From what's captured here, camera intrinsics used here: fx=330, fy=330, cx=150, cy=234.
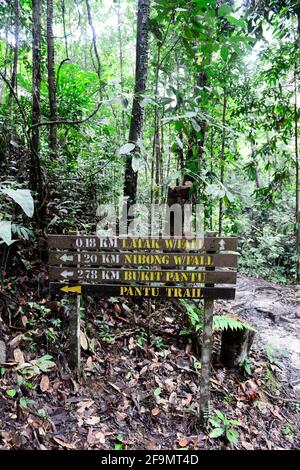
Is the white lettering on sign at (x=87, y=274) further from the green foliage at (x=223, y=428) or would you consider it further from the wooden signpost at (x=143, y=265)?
the green foliage at (x=223, y=428)

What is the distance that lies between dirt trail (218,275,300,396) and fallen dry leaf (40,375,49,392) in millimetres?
3190

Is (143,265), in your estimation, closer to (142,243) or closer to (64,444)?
(142,243)

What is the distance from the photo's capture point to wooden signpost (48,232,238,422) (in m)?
2.96

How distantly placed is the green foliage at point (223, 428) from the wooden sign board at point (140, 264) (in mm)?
1327

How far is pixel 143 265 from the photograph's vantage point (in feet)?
9.89

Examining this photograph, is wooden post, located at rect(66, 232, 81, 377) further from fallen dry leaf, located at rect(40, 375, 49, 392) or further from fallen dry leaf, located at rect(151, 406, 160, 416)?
fallen dry leaf, located at rect(151, 406, 160, 416)

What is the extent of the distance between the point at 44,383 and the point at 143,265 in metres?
1.44

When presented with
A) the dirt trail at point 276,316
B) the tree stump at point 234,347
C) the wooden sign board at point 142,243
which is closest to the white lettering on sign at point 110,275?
the wooden sign board at point 142,243

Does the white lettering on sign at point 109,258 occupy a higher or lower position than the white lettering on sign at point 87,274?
higher

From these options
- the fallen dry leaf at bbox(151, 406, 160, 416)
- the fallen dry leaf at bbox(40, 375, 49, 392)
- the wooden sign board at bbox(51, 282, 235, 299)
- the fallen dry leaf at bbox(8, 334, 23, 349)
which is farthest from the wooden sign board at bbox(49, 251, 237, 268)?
the fallen dry leaf at bbox(151, 406, 160, 416)

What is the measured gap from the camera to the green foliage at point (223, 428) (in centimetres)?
318

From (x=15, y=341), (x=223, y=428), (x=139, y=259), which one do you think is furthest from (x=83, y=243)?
(x=223, y=428)

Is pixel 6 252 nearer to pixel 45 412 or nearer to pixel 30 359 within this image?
pixel 30 359

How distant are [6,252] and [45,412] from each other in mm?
1735
